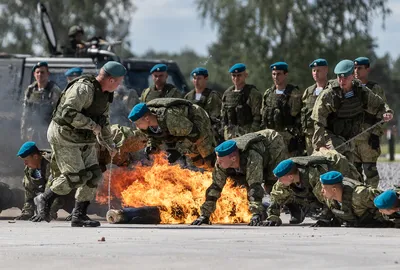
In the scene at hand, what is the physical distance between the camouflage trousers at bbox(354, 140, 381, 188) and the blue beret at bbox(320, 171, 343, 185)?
2.49m

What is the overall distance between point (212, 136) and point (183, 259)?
5177 mm

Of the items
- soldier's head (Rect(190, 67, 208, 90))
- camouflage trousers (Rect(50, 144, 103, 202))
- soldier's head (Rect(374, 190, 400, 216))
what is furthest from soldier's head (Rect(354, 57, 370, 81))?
camouflage trousers (Rect(50, 144, 103, 202))

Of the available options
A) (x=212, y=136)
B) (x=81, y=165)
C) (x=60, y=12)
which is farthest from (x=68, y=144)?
(x=60, y=12)

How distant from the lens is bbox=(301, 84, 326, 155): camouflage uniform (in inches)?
560

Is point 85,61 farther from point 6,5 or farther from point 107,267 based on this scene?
point 6,5

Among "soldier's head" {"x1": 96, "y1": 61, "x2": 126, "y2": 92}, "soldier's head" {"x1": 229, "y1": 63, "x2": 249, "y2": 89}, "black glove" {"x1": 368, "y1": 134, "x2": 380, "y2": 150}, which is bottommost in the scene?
"black glove" {"x1": 368, "y1": 134, "x2": 380, "y2": 150}

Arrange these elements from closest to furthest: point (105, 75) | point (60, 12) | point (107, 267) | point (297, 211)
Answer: point (107, 267) < point (105, 75) < point (297, 211) < point (60, 12)

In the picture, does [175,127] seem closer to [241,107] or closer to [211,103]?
[241,107]

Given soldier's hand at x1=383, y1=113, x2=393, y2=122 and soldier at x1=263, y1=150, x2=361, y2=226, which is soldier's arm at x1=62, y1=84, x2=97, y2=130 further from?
soldier's hand at x1=383, y1=113, x2=393, y2=122

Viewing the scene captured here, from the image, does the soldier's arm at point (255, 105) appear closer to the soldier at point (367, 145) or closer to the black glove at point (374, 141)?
the soldier at point (367, 145)

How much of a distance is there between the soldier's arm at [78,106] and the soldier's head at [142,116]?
89 cm

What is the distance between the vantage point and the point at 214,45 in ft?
159

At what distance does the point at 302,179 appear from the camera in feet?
40.3

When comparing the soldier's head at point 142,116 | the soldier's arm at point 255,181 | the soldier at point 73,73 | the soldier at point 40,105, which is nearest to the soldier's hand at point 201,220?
the soldier's arm at point 255,181
